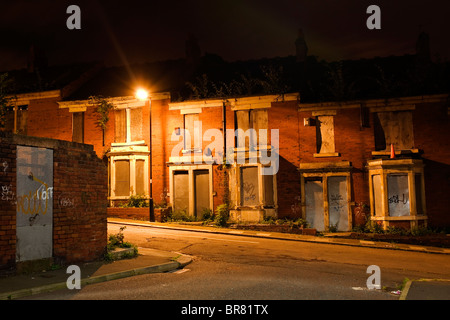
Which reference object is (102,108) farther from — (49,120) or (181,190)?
(181,190)

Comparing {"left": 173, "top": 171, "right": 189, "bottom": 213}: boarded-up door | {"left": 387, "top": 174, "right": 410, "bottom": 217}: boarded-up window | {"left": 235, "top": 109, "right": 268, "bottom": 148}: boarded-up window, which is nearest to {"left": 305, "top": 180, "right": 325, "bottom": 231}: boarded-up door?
{"left": 387, "top": 174, "right": 410, "bottom": 217}: boarded-up window

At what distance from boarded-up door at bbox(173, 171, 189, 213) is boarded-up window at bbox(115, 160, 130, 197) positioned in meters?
2.67

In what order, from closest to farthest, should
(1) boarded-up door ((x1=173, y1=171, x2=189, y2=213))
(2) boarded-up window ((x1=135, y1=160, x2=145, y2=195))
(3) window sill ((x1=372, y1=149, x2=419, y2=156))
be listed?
(3) window sill ((x1=372, y1=149, x2=419, y2=156)) → (1) boarded-up door ((x1=173, y1=171, x2=189, y2=213)) → (2) boarded-up window ((x1=135, y1=160, x2=145, y2=195))

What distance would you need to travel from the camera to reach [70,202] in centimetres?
972

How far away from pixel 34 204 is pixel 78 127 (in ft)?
48.9

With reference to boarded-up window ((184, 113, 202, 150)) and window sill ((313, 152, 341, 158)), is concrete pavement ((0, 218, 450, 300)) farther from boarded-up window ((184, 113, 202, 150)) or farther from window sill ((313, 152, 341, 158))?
window sill ((313, 152, 341, 158))

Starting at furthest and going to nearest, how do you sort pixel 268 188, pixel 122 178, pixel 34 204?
1. pixel 122 178
2. pixel 268 188
3. pixel 34 204

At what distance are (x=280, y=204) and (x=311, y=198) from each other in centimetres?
159

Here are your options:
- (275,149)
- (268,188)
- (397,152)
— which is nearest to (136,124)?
(275,149)

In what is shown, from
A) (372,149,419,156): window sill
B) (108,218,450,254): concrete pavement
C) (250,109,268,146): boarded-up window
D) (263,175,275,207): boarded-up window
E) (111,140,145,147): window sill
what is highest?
(250,109,268,146): boarded-up window

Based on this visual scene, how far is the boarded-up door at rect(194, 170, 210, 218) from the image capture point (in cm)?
2123

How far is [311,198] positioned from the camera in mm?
19844
